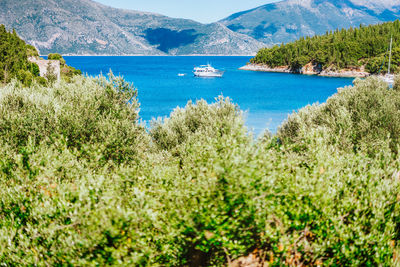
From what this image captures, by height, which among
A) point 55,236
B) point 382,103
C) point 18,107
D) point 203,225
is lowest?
point 55,236

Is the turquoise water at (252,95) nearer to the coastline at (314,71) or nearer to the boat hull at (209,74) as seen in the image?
the boat hull at (209,74)

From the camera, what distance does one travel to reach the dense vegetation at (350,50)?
13500 cm

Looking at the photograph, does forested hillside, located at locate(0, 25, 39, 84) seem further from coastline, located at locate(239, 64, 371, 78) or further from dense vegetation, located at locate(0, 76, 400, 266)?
coastline, located at locate(239, 64, 371, 78)

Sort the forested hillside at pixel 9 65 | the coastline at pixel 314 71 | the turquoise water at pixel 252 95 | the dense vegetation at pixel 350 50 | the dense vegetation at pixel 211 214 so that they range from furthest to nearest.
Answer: the coastline at pixel 314 71
the dense vegetation at pixel 350 50
the turquoise water at pixel 252 95
the forested hillside at pixel 9 65
the dense vegetation at pixel 211 214

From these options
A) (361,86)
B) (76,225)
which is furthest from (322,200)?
(361,86)

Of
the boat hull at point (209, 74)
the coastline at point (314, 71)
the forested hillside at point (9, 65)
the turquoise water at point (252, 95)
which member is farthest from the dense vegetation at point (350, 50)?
the forested hillside at point (9, 65)

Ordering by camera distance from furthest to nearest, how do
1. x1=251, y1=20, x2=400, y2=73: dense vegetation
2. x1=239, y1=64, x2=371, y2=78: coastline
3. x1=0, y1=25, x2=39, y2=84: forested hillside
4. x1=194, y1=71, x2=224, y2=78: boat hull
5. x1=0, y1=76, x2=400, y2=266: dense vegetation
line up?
x1=194, y1=71, x2=224, y2=78: boat hull, x1=239, y1=64, x2=371, y2=78: coastline, x1=251, y1=20, x2=400, y2=73: dense vegetation, x1=0, y1=25, x2=39, y2=84: forested hillside, x1=0, y1=76, x2=400, y2=266: dense vegetation

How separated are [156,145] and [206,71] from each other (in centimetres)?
13330

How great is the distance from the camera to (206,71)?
155625mm

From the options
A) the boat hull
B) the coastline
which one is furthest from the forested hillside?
the coastline

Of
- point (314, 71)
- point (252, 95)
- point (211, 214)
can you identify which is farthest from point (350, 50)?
point (211, 214)

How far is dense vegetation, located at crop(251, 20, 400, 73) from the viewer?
13500 cm

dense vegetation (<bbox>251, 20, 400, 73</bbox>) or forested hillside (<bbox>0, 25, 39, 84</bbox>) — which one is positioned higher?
dense vegetation (<bbox>251, 20, 400, 73</bbox>)

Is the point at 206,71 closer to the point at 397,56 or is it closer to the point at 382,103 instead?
the point at 397,56
